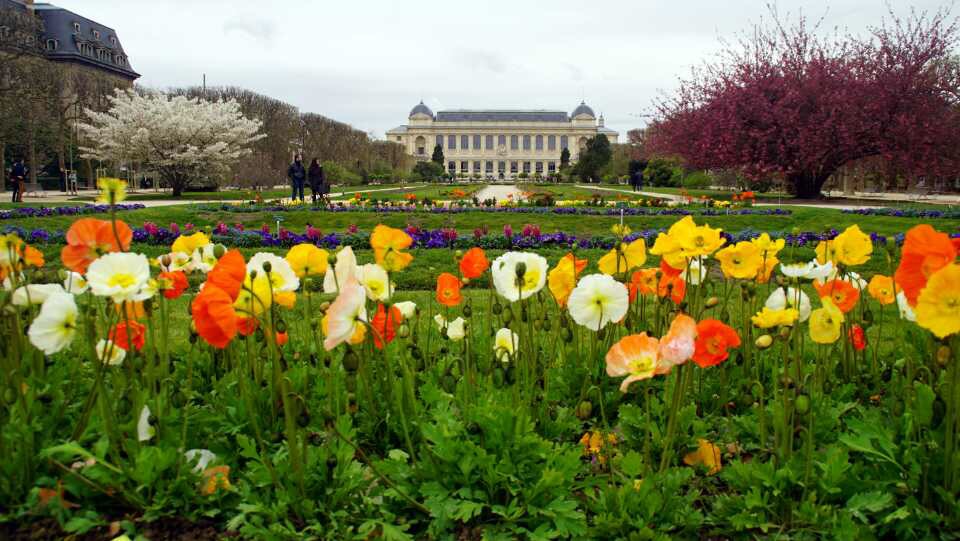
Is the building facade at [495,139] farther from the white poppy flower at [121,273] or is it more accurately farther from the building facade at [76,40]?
the white poppy flower at [121,273]

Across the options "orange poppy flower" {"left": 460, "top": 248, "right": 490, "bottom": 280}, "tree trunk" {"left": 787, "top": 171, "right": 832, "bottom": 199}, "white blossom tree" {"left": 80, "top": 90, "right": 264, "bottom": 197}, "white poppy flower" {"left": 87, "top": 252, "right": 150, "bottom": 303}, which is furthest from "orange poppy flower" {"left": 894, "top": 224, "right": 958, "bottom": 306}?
"white blossom tree" {"left": 80, "top": 90, "right": 264, "bottom": 197}

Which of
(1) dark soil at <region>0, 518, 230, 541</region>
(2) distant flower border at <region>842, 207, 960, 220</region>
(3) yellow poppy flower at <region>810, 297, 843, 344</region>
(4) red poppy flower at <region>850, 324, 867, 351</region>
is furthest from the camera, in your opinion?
(2) distant flower border at <region>842, 207, 960, 220</region>

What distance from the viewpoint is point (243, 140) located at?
3042 centimetres

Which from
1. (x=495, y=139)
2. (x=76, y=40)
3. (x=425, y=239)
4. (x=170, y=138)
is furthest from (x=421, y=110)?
(x=425, y=239)

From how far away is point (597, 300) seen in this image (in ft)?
6.27

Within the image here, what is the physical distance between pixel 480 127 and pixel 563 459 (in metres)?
108

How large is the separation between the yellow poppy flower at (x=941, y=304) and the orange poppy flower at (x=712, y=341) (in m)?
0.45

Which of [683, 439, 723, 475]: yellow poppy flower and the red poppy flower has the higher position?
the red poppy flower

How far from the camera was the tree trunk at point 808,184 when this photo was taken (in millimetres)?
21641

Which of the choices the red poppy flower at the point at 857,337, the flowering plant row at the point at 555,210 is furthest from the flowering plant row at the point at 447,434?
the flowering plant row at the point at 555,210

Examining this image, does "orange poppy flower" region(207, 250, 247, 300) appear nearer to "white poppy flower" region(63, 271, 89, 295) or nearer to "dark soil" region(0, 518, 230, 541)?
"white poppy flower" region(63, 271, 89, 295)

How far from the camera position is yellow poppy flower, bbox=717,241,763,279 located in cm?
236

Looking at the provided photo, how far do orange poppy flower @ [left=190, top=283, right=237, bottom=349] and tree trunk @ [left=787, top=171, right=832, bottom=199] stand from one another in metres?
22.3

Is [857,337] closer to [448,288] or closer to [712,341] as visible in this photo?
[712,341]
